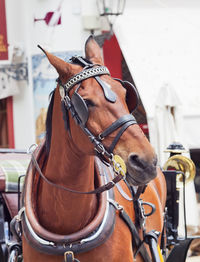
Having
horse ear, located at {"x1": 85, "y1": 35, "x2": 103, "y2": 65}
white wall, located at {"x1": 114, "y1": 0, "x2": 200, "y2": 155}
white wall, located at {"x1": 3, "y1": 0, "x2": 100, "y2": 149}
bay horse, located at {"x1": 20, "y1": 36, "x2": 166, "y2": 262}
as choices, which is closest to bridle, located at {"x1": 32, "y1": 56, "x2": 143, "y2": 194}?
bay horse, located at {"x1": 20, "y1": 36, "x2": 166, "y2": 262}

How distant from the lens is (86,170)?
2684 mm

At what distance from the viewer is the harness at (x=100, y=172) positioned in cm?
241

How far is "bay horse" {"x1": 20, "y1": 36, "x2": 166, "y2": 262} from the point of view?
7.83 feet

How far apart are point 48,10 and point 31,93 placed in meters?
1.24

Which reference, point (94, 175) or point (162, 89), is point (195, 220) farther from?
point (94, 175)

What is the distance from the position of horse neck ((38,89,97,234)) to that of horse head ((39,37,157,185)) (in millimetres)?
68

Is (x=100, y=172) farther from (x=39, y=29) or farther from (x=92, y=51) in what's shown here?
(x=39, y=29)

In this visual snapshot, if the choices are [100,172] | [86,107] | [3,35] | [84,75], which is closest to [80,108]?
[86,107]

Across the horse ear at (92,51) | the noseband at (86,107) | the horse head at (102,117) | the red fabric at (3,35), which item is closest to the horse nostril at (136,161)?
the horse head at (102,117)

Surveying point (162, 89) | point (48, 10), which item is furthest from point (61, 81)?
point (48, 10)

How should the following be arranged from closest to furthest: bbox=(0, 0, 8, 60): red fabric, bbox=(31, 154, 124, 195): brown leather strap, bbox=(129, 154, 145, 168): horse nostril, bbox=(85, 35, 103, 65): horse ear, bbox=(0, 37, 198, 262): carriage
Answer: bbox=(129, 154, 145, 168): horse nostril → bbox=(0, 37, 198, 262): carriage → bbox=(31, 154, 124, 195): brown leather strap → bbox=(85, 35, 103, 65): horse ear → bbox=(0, 0, 8, 60): red fabric

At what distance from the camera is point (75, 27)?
774 centimetres

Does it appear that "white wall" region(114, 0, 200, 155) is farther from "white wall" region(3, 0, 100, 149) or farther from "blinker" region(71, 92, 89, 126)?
"blinker" region(71, 92, 89, 126)

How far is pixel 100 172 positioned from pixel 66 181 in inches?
11.9
